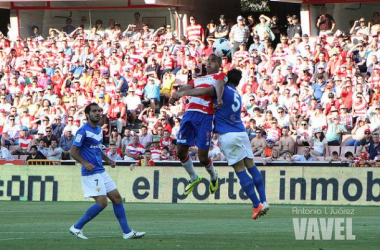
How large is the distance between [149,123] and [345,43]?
21.9ft

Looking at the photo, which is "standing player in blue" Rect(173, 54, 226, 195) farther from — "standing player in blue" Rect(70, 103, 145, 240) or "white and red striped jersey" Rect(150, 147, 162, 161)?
"white and red striped jersey" Rect(150, 147, 162, 161)

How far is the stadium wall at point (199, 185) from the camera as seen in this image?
2178 centimetres

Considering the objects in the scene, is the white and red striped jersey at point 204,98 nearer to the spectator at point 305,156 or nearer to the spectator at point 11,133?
the spectator at point 305,156

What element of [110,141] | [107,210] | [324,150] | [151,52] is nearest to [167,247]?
[107,210]

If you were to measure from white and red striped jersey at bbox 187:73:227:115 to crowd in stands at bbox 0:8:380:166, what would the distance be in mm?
10199

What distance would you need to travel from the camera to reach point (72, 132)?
A: 27.4 meters

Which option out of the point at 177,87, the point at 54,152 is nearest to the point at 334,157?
the point at 177,87

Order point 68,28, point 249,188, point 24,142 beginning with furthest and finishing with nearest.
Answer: point 68,28
point 24,142
point 249,188

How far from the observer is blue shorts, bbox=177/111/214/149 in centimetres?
1373

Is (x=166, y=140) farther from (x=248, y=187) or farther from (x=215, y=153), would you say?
(x=248, y=187)

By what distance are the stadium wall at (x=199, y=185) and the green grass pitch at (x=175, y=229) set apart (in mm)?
1333

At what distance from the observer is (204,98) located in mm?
13609

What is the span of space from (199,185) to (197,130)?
30.6ft

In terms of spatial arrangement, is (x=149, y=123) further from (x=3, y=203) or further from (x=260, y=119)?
(x=3, y=203)
